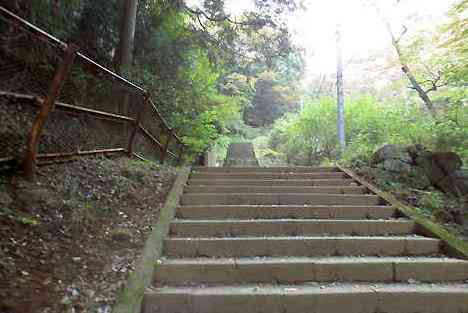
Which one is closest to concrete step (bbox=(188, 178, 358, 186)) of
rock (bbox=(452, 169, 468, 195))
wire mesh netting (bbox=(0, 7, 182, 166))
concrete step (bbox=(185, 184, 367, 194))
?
concrete step (bbox=(185, 184, 367, 194))

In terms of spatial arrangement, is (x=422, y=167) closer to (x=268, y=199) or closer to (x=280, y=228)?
(x=268, y=199)

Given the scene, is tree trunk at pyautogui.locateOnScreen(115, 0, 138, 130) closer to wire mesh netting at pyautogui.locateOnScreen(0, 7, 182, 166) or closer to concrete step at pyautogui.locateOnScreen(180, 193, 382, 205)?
wire mesh netting at pyautogui.locateOnScreen(0, 7, 182, 166)

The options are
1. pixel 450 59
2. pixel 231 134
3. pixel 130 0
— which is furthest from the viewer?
pixel 231 134

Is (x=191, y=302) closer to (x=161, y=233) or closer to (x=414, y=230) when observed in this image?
(x=161, y=233)

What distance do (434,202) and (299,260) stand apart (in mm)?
3172

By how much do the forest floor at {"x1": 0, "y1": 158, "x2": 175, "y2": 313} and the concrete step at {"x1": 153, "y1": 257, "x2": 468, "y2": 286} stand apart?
1.36 feet

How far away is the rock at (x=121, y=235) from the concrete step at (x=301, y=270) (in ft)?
1.25

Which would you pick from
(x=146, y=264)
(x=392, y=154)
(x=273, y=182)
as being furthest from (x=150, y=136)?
(x=146, y=264)

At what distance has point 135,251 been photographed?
3225 mm

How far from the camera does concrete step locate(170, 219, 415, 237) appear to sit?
13.2 feet

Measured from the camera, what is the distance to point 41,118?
10.3 feet

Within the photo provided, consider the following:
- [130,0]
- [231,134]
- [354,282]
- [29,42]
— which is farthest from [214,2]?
[231,134]

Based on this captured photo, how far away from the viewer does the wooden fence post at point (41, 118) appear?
310 centimetres

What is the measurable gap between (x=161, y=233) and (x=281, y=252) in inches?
44.6
